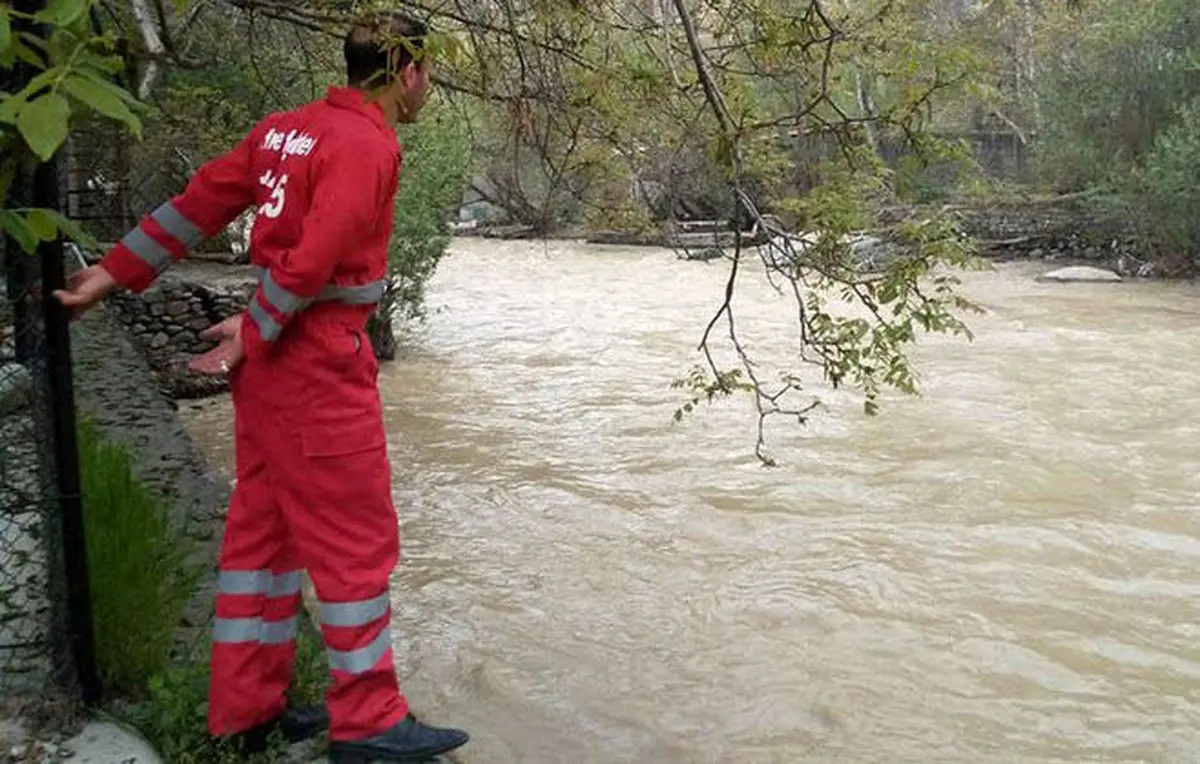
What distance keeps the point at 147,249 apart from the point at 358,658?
3.38 feet

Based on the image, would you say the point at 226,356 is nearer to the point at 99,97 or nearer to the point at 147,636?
the point at 147,636

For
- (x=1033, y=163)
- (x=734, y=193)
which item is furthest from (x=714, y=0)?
(x=1033, y=163)

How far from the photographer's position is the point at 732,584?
5.85m

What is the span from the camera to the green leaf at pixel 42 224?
158cm

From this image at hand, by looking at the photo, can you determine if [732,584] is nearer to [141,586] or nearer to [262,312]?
[141,586]

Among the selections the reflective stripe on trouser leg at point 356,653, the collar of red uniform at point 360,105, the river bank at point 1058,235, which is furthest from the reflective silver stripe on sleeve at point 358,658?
the river bank at point 1058,235

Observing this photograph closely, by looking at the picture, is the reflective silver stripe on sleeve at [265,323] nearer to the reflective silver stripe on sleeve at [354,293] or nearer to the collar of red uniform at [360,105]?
the reflective silver stripe on sleeve at [354,293]

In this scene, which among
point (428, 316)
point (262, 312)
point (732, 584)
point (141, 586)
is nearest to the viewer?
point (262, 312)

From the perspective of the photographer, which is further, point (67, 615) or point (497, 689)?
point (497, 689)

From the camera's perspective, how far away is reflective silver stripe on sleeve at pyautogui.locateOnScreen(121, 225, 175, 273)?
2.68m

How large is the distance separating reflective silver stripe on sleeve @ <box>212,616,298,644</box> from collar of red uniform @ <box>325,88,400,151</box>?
3.60ft

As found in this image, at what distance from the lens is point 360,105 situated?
8.55 ft

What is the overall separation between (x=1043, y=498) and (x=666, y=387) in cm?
423

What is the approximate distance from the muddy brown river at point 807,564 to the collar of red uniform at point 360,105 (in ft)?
7.53
